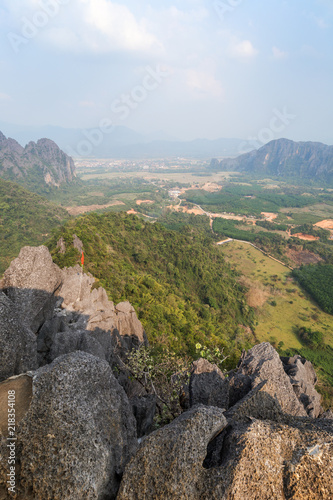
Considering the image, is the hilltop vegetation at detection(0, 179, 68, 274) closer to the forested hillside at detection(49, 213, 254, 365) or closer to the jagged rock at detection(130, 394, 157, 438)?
the forested hillside at detection(49, 213, 254, 365)

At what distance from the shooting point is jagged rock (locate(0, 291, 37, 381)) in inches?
348

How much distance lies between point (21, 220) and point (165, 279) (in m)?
55.6

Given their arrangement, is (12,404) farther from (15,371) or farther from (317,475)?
(317,475)

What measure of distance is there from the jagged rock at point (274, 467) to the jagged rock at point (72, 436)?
287 cm

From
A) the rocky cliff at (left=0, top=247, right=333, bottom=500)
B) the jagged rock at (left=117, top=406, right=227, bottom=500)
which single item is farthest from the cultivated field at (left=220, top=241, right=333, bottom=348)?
the jagged rock at (left=117, top=406, right=227, bottom=500)

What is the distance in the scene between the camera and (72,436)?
21.9ft

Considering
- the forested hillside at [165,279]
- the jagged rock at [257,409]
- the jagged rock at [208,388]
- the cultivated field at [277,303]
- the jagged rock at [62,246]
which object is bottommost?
the cultivated field at [277,303]

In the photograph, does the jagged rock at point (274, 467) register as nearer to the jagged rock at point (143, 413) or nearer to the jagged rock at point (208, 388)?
the jagged rock at point (208, 388)

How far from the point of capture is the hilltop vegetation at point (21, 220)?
65088 millimetres

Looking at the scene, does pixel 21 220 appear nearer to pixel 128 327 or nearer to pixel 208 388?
pixel 128 327

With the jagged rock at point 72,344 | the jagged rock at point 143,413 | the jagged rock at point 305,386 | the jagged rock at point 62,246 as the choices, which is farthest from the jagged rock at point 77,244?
the jagged rock at point 305,386

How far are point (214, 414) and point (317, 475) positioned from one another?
262cm

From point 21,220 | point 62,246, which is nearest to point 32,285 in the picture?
point 62,246

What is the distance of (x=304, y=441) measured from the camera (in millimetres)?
6191
